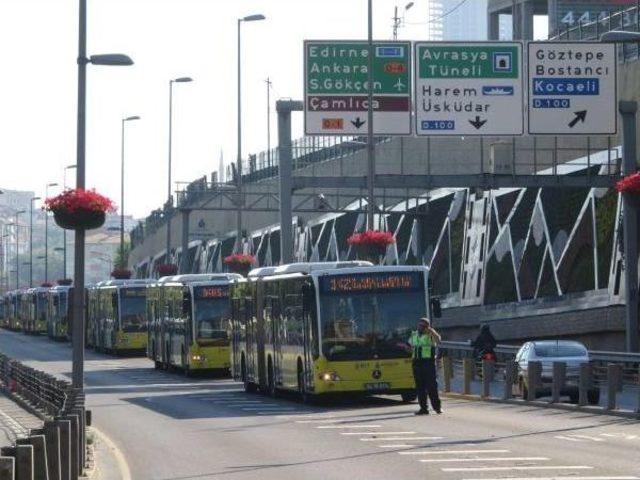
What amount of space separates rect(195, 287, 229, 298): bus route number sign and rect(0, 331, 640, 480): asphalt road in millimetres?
9431

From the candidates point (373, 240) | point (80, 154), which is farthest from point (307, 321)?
point (373, 240)

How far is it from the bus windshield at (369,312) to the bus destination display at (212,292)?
15995 mm

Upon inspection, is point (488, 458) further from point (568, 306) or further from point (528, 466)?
point (568, 306)

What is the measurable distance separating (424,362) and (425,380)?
1.15 ft

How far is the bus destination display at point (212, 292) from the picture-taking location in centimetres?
4819

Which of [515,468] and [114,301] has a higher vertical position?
[114,301]

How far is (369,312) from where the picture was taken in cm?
3225

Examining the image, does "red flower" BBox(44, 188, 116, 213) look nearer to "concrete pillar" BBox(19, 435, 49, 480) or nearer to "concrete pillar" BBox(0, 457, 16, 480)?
"concrete pillar" BBox(19, 435, 49, 480)

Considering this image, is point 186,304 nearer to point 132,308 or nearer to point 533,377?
point 533,377

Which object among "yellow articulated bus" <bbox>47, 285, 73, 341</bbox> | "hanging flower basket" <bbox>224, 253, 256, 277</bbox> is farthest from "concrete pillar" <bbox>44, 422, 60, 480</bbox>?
"yellow articulated bus" <bbox>47, 285, 73, 341</bbox>

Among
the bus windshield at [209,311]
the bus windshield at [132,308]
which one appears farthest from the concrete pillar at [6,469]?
the bus windshield at [132,308]

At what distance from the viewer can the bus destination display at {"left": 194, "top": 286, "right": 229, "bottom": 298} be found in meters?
48.2

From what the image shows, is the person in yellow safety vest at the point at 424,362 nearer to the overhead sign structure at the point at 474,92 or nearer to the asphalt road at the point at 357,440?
the asphalt road at the point at 357,440

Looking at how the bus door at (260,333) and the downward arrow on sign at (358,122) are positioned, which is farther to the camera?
the downward arrow on sign at (358,122)
